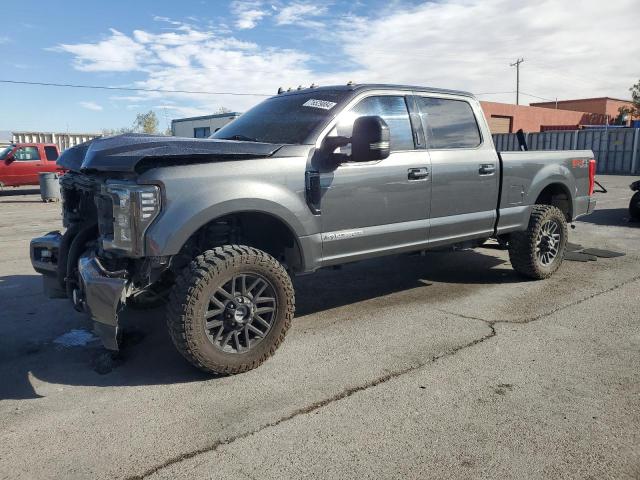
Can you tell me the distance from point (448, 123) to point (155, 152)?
2913mm

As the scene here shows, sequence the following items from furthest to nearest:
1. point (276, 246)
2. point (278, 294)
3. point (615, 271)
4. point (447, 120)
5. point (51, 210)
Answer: point (51, 210) < point (615, 271) < point (447, 120) < point (276, 246) < point (278, 294)

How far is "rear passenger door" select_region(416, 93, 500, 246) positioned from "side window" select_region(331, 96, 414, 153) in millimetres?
227

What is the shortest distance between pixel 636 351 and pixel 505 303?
1351 mm

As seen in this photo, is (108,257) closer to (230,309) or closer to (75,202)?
(230,309)

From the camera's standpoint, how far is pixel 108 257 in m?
3.48

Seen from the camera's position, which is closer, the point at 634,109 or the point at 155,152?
the point at 155,152

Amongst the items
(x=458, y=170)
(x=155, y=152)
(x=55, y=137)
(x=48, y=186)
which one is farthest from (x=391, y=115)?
(x=55, y=137)

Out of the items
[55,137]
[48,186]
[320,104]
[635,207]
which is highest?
[55,137]

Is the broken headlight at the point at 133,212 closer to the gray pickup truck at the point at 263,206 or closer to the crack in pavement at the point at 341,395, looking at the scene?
the gray pickup truck at the point at 263,206

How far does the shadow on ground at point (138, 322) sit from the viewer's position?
3582 millimetres

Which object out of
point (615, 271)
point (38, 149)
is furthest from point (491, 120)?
point (615, 271)

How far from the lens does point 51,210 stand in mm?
14086

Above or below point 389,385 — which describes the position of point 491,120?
above

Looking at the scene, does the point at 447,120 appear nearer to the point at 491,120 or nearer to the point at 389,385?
the point at 389,385
